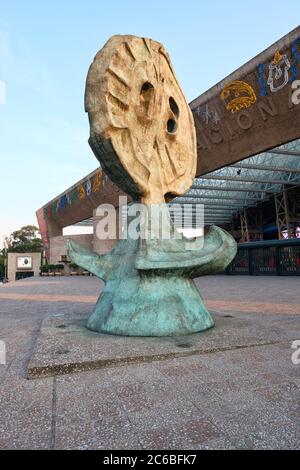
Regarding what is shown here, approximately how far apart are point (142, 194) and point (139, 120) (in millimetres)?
1184

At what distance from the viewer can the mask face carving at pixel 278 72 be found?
15.0 metres

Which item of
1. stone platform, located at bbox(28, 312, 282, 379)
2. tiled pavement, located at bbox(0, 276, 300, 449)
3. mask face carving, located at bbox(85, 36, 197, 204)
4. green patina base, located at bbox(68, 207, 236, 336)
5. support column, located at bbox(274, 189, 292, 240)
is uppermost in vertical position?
support column, located at bbox(274, 189, 292, 240)

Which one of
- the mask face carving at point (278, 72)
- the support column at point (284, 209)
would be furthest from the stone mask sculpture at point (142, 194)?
the support column at point (284, 209)

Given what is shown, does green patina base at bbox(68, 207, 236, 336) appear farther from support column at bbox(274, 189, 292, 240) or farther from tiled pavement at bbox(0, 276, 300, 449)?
support column at bbox(274, 189, 292, 240)

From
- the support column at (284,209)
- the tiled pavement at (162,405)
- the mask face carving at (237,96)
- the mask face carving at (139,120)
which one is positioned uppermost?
the mask face carving at (237,96)

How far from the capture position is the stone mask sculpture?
4.95 m

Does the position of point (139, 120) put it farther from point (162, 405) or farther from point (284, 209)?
point (284, 209)

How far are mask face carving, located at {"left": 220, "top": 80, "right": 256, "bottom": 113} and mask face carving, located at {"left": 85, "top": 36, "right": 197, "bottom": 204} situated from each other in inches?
457

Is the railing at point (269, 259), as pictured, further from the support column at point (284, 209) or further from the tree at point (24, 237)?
the tree at point (24, 237)

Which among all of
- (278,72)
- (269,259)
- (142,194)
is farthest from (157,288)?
(269,259)

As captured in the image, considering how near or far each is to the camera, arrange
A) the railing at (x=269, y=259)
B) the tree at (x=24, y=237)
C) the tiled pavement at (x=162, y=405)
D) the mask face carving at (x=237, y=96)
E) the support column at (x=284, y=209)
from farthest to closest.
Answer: the tree at (x=24, y=237), the support column at (x=284, y=209), the railing at (x=269, y=259), the mask face carving at (x=237, y=96), the tiled pavement at (x=162, y=405)

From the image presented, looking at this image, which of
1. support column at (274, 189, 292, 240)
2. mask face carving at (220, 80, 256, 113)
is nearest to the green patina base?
mask face carving at (220, 80, 256, 113)

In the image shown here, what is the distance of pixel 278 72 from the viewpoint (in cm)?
1536

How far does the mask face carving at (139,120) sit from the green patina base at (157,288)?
103 centimetres
